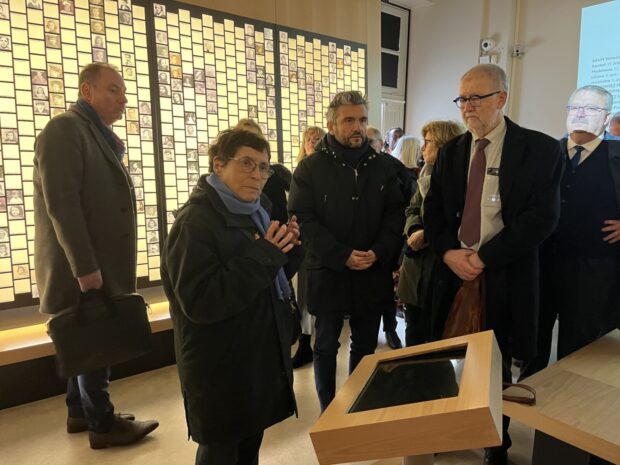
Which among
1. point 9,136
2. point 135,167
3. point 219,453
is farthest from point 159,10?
point 219,453

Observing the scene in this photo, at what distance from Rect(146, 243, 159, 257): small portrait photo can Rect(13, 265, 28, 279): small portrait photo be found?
68cm

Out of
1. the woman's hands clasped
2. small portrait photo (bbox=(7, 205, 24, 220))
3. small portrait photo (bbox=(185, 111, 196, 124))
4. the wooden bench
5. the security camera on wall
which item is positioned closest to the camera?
the wooden bench

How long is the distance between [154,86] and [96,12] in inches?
19.2

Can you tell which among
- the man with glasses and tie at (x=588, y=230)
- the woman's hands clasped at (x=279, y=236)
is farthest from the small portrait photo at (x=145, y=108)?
the man with glasses and tie at (x=588, y=230)

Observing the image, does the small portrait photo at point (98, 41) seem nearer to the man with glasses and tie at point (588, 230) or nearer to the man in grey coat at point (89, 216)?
the man in grey coat at point (89, 216)

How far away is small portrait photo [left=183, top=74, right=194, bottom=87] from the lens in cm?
295

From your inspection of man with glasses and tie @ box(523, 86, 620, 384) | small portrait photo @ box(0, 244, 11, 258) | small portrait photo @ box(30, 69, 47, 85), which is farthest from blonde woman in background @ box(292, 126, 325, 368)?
small portrait photo @ box(0, 244, 11, 258)

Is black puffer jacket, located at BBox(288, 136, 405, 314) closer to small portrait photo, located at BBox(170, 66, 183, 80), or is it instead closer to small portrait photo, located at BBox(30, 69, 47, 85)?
small portrait photo, located at BBox(170, 66, 183, 80)

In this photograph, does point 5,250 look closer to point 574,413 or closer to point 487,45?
point 574,413

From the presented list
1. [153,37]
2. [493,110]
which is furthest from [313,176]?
[153,37]

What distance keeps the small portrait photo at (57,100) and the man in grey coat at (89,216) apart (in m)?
0.68

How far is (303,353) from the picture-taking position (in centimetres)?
288

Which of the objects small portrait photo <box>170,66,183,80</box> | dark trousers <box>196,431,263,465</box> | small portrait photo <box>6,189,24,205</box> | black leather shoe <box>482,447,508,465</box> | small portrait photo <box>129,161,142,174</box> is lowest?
black leather shoe <box>482,447,508,465</box>

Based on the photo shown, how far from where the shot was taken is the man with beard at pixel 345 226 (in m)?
1.91
